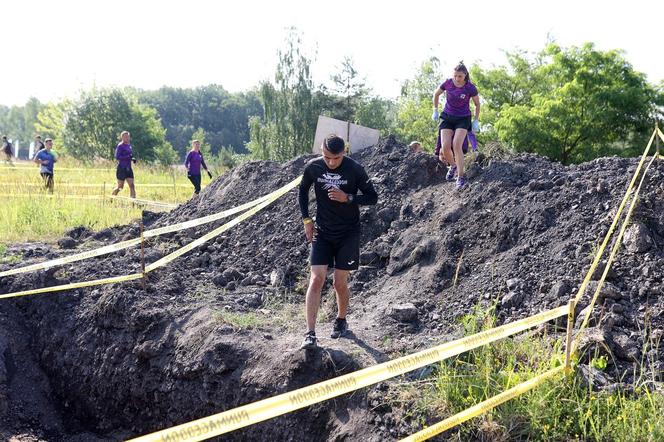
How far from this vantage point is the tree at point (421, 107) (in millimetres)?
35188

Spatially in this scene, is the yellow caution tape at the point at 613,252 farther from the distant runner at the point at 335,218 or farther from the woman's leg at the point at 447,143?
the woman's leg at the point at 447,143

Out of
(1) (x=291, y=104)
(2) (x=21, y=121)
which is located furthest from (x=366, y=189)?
(2) (x=21, y=121)

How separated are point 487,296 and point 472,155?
349 centimetres

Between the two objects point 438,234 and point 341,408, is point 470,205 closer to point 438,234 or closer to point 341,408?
point 438,234

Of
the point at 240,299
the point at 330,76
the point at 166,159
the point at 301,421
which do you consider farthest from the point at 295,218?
the point at 166,159

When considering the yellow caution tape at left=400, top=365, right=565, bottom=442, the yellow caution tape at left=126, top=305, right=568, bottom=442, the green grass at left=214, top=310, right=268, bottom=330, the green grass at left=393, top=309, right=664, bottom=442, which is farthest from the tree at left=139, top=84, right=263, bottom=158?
the yellow caution tape at left=400, top=365, right=565, bottom=442

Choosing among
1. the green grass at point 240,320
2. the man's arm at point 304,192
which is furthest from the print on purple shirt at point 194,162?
the man's arm at point 304,192

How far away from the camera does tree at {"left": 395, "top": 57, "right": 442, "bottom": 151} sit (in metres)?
35.2

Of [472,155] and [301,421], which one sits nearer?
[301,421]

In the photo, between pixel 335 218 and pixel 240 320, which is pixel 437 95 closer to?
pixel 335 218

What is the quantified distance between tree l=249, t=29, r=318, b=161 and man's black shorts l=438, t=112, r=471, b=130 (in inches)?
1328

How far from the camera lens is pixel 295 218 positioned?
30.2 feet

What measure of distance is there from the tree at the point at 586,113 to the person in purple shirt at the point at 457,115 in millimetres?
17787

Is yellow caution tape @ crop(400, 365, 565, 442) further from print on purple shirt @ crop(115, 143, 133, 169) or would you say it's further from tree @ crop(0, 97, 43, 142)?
tree @ crop(0, 97, 43, 142)
